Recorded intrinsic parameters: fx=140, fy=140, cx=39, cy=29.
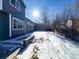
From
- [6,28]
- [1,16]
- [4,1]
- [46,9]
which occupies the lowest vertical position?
[6,28]

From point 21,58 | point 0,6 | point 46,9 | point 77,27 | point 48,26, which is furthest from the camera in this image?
point 46,9

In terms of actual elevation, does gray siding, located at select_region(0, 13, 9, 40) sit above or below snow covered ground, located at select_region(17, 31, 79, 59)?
above

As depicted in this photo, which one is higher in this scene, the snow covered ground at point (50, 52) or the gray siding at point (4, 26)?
the gray siding at point (4, 26)

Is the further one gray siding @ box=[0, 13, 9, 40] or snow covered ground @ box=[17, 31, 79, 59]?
gray siding @ box=[0, 13, 9, 40]

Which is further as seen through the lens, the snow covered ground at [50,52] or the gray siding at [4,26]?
the gray siding at [4,26]

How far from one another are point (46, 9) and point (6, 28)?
176ft

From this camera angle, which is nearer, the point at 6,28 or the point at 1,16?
the point at 1,16

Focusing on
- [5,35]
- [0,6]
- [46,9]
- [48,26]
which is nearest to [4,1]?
[0,6]

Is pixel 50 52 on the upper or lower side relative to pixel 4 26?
lower

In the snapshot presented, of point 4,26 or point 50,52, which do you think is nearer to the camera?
point 50,52

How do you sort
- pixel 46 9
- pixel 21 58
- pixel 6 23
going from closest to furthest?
pixel 21 58 → pixel 6 23 → pixel 46 9

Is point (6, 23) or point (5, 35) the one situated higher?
point (6, 23)

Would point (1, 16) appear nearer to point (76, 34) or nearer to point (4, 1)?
point (4, 1)

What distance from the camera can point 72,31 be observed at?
21812 millimetres
